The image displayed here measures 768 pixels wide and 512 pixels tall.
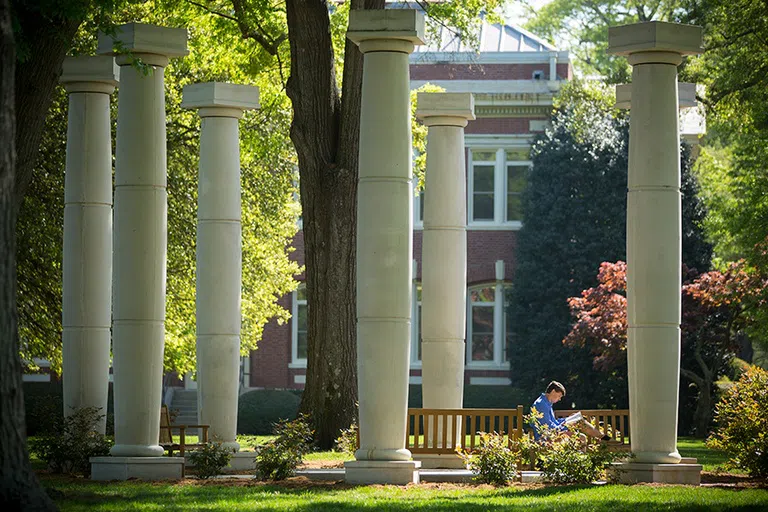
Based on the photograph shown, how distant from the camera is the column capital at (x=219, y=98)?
1989cm

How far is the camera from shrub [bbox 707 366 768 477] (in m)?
16.7

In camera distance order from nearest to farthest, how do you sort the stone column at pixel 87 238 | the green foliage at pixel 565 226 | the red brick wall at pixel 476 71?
the stone column at pixel 87 238, the green foliage at pixel 565 226, the red brick wall at pixel 476 71

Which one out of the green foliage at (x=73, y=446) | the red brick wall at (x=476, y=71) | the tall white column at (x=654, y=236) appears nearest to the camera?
the tall white column at (x=654, y=236)

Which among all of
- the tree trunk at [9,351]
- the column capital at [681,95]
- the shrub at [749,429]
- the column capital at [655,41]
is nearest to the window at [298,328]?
the column capital at [681,95]

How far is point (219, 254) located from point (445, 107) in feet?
13.2

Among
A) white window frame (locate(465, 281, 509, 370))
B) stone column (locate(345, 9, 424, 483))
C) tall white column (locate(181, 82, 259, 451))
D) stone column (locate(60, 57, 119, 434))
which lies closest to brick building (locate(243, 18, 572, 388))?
white window frame (locate(465, 281, 509, 370))

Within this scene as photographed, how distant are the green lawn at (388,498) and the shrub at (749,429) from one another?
160 cm

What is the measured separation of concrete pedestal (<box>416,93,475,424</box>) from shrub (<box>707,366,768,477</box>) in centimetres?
420

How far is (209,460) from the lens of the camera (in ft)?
57.8

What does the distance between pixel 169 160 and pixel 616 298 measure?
432 inches

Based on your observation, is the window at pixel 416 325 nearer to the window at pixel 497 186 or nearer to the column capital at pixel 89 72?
the window at pixel 497 186

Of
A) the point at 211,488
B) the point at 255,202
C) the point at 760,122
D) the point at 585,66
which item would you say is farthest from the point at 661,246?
the point at 585,66

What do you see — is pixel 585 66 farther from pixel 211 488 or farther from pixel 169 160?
pixel 211 488

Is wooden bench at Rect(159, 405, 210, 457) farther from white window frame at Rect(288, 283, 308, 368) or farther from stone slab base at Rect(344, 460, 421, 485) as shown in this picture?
white window frame at Rect(288, 283, 308, 368)
